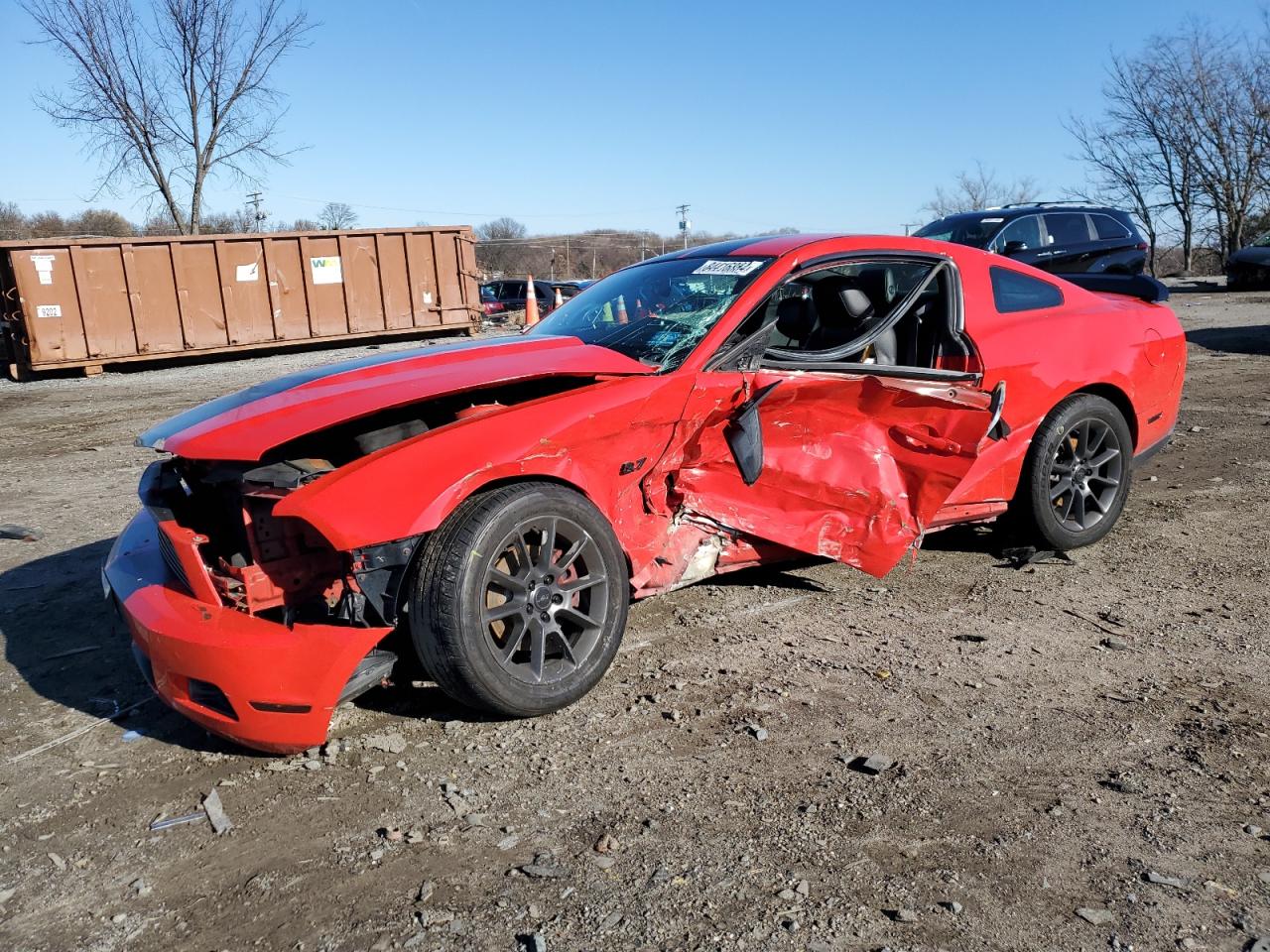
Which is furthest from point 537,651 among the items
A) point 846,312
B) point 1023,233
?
point 1023,233

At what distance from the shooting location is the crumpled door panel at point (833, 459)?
152 inches

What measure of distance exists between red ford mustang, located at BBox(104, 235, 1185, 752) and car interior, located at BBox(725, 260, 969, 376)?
0.04 feet

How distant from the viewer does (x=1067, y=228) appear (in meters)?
12.6

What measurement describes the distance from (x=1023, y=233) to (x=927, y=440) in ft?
30.4

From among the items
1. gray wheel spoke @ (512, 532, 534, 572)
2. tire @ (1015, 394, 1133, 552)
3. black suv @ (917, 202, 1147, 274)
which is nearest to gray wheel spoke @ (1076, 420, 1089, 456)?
tire @ (1015, 394, 1133, 552)

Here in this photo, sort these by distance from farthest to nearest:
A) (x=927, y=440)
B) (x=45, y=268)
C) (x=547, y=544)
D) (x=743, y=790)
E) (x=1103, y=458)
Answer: (x=45, y=268) → (x=1103, y=458) → (x=927, y=440) → (x=547, y=544) → (x=743, y=790)

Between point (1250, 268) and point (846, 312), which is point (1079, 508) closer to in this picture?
point (846, 312)

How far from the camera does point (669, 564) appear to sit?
12.6ft

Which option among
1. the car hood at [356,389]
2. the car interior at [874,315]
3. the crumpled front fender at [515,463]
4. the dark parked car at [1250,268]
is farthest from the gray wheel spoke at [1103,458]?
the dark parked car at [1250,268]

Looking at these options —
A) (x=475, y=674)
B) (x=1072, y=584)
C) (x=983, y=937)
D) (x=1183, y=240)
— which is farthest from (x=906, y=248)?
(x=1183, y=240)

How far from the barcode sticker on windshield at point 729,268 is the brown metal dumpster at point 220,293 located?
14.9 m

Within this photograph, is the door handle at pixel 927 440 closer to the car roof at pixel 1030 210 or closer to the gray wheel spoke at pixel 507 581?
the gray wheel spoke at pixel 507 581

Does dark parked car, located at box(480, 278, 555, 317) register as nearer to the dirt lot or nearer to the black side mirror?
the dirt lot

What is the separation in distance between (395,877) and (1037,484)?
347 centimetres
